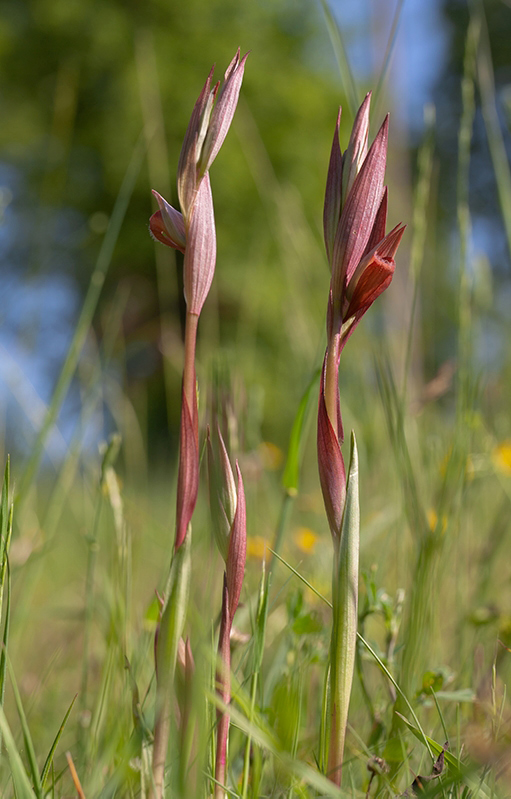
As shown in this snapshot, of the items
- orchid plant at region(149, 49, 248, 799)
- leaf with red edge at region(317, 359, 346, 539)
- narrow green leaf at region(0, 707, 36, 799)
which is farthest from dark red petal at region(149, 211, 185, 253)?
narrow green leaf at region(0, 707, 36, 799)

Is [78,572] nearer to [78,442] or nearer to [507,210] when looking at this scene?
[78,442]

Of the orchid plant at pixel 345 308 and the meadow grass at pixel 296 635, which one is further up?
the orchid plant at pixel 345 308

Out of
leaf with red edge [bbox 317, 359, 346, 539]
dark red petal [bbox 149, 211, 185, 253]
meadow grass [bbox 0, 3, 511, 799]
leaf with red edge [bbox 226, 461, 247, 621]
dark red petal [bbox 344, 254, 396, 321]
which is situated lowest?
meadow grass [bbox 0, 3, 511, 799]

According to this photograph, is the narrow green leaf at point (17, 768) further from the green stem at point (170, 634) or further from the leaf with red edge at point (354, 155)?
the leaf with red edge at point (354, 155)

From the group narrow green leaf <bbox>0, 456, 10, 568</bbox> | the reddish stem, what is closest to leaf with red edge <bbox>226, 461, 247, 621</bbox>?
the reddish stem

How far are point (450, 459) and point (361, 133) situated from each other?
0.32m

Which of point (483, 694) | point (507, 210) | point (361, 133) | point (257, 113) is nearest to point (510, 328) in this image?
point (507, 210)

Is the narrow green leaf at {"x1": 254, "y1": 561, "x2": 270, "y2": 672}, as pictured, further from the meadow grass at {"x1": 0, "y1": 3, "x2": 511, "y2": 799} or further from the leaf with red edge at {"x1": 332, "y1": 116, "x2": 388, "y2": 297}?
the leaf with red edge at {"x1": 332, "y1": 116, "x2": 388, "y2": 297}

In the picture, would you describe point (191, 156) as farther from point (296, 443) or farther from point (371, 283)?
point (296, 443)

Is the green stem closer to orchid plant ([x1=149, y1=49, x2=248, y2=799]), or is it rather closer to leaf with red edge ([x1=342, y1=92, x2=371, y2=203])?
orchid plant ([x1=149, y1=49, x2=248, y2=799])

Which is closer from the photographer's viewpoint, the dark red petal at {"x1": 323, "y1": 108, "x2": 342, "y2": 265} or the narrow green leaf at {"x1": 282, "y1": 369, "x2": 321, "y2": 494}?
the dark red petal at {"x1": 323, "y1": 108, "x2": 342, "y2": 265}

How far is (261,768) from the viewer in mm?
351

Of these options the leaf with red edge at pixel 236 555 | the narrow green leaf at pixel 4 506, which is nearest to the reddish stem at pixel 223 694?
the leaf with red edge at pixel 236 555

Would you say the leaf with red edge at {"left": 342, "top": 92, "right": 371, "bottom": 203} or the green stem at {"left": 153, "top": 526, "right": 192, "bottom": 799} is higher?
the leaf with red edge at {"left": 342, "top": 92, "right": 371, "bottom": 203}
